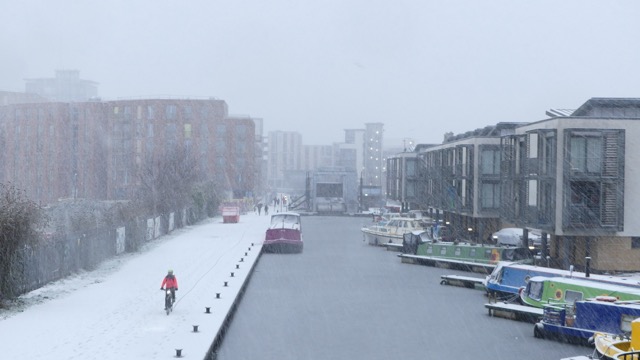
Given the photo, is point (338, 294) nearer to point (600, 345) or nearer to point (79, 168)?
point (600, 345)

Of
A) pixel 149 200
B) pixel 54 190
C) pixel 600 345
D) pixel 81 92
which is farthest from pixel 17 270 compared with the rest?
pixel 81 92

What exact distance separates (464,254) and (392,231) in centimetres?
1028

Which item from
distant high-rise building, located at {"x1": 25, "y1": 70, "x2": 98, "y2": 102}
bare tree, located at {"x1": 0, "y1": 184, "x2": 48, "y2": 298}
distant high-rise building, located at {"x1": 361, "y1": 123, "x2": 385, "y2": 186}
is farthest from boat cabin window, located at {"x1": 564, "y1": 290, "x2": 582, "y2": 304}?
distant high-rise building, located at {"x1": 361, "y1": 123, "x2": 385, "y2": 186}

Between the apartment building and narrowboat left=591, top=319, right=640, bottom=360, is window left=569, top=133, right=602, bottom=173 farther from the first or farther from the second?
narrowboat left=591, top=319, right=640, bottom=360

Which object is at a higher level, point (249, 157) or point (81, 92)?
point (81, 92)

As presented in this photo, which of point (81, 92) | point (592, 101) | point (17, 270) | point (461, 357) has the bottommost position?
point (461, 357)

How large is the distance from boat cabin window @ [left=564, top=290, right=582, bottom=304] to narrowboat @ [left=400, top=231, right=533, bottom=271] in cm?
961

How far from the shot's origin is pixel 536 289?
2152 cm

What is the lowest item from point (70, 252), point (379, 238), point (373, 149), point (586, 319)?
point (586, 319)

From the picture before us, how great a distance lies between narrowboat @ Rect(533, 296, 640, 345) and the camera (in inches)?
680

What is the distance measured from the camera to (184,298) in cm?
2158

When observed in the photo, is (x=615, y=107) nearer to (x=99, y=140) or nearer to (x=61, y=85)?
(x=99, y=140)

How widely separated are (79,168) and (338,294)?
7737 centimetres

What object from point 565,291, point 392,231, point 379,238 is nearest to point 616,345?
point 565,291
